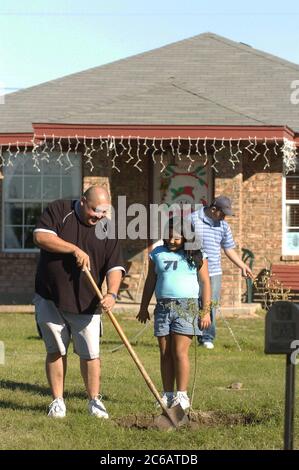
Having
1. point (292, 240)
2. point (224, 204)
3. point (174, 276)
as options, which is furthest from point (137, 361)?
point (292, 240)

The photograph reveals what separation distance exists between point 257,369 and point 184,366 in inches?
107

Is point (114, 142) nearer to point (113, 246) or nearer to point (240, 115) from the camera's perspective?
point (240, 115)

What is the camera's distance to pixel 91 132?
55.9 feet

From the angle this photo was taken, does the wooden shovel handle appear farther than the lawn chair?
No

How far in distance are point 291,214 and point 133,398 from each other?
10.7 m

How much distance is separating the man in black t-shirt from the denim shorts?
56 centimetres

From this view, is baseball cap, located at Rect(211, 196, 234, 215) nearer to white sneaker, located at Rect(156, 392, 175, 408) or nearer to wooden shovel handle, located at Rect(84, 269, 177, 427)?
white sneaker, located at Rect(156, 392, 175, 408)

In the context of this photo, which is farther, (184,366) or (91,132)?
(91,132)

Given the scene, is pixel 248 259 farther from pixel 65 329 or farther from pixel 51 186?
pixel 65 329

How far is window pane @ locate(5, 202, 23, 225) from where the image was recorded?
19.9 meters

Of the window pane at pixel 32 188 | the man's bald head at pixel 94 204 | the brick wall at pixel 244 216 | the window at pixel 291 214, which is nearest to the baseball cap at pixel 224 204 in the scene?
the man's bald head at pixel 94 204

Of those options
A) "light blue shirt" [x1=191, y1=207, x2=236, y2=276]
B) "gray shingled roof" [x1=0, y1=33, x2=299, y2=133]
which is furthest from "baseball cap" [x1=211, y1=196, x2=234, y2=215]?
"gray shingled roof" [x1=0, y1=33, x2=299, y2=133]
